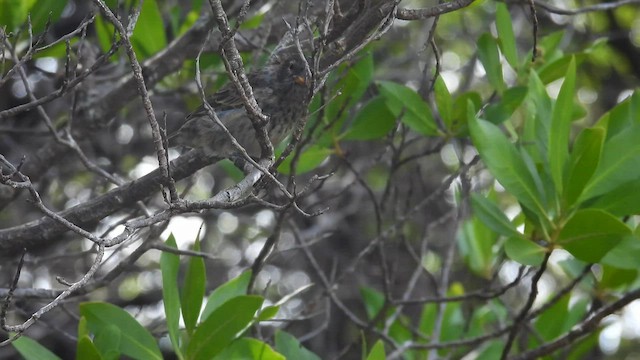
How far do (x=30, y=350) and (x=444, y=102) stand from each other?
189 cm

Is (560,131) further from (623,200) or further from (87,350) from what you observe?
(87,350)

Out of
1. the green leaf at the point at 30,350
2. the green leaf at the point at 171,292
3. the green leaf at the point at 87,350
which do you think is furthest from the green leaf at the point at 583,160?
the green leaf at the point at 30,350

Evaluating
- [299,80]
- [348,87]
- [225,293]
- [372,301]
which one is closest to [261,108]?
[299,80]

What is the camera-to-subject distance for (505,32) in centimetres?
372

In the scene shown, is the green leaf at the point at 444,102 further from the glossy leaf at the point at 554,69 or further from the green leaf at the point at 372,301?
the green leaf at the point at 372,301

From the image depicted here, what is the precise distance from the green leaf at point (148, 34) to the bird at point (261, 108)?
37 cm

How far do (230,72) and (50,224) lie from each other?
3.68ft

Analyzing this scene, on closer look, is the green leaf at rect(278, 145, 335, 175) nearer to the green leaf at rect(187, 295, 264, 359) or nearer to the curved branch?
the curved branch

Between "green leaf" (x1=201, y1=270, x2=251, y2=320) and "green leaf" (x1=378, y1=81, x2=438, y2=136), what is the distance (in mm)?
1007

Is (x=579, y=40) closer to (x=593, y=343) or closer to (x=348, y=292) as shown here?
(x=348, y=292)

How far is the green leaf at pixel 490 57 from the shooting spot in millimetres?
3795

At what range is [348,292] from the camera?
6.28 meters

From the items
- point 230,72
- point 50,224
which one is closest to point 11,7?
point 50,224

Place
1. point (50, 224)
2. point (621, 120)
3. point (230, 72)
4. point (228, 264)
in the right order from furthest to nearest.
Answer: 1. point (228, 264)
2. point (621, 120)
3. point (50, 224)
4. point (230, 72)
